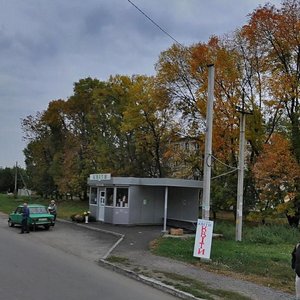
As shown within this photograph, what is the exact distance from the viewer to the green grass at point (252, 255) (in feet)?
42.9

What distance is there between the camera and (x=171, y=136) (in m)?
39.8

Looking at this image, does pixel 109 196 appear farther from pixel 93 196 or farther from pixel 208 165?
pixel 208 165

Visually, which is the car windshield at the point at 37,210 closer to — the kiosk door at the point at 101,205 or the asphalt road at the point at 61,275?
the kiosk door at the point at 101,205

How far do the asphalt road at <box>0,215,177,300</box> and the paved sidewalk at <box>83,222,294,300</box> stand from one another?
909 mm

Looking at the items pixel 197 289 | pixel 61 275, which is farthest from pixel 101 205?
pixel 197 289

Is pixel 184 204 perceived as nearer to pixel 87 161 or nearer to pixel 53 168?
pixel 87 161

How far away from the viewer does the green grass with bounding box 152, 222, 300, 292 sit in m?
13.1

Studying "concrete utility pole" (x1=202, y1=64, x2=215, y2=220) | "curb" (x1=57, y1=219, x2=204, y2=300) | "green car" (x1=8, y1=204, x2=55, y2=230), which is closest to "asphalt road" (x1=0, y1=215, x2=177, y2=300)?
"curb" (x1=57, y1=219, x2=204, y2=300)

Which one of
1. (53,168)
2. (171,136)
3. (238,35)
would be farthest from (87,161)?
(238,35)

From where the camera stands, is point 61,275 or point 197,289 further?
point 61,275

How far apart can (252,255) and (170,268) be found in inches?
161

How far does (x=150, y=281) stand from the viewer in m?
11.6

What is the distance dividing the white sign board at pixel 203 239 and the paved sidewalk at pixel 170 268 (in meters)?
0.88

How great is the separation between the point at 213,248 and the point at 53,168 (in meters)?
46.0
